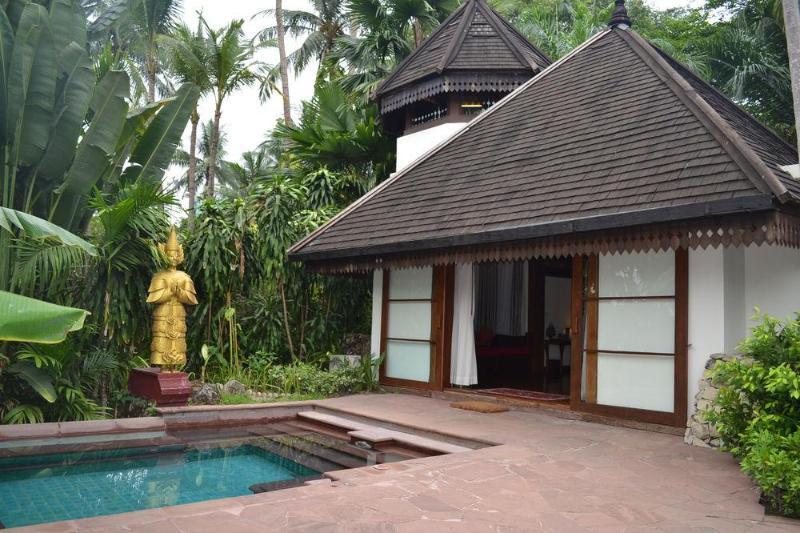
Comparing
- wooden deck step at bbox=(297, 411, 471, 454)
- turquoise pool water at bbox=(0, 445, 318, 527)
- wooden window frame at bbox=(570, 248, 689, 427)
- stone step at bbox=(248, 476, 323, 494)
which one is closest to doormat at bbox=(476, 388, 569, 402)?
wooden window frame at bbox=(570, 248, 689, 427)

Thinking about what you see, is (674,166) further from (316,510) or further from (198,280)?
(198,280)

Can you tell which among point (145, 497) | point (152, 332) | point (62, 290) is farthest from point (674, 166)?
point (62, 290)

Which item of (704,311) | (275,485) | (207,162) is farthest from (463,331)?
(207,162)

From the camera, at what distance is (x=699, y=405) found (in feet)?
19.2

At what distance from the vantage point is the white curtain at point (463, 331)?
29.3 feet

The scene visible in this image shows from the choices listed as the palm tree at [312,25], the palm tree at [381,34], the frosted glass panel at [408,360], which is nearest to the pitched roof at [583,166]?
the frosted glass panel at [408,360]

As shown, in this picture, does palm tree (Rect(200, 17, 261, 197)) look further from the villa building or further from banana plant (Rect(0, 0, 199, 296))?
banana plant (Rect(0, 0, 199, 296))

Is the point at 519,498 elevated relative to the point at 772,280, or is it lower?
lower

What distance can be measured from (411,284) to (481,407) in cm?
245

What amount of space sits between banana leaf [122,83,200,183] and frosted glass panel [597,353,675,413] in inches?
250

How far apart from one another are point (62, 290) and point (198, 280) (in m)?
2.38

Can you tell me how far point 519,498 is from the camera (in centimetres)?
425

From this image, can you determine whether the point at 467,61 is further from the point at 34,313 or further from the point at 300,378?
the point at 34,313

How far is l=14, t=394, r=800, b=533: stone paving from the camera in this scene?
12.1 feet
